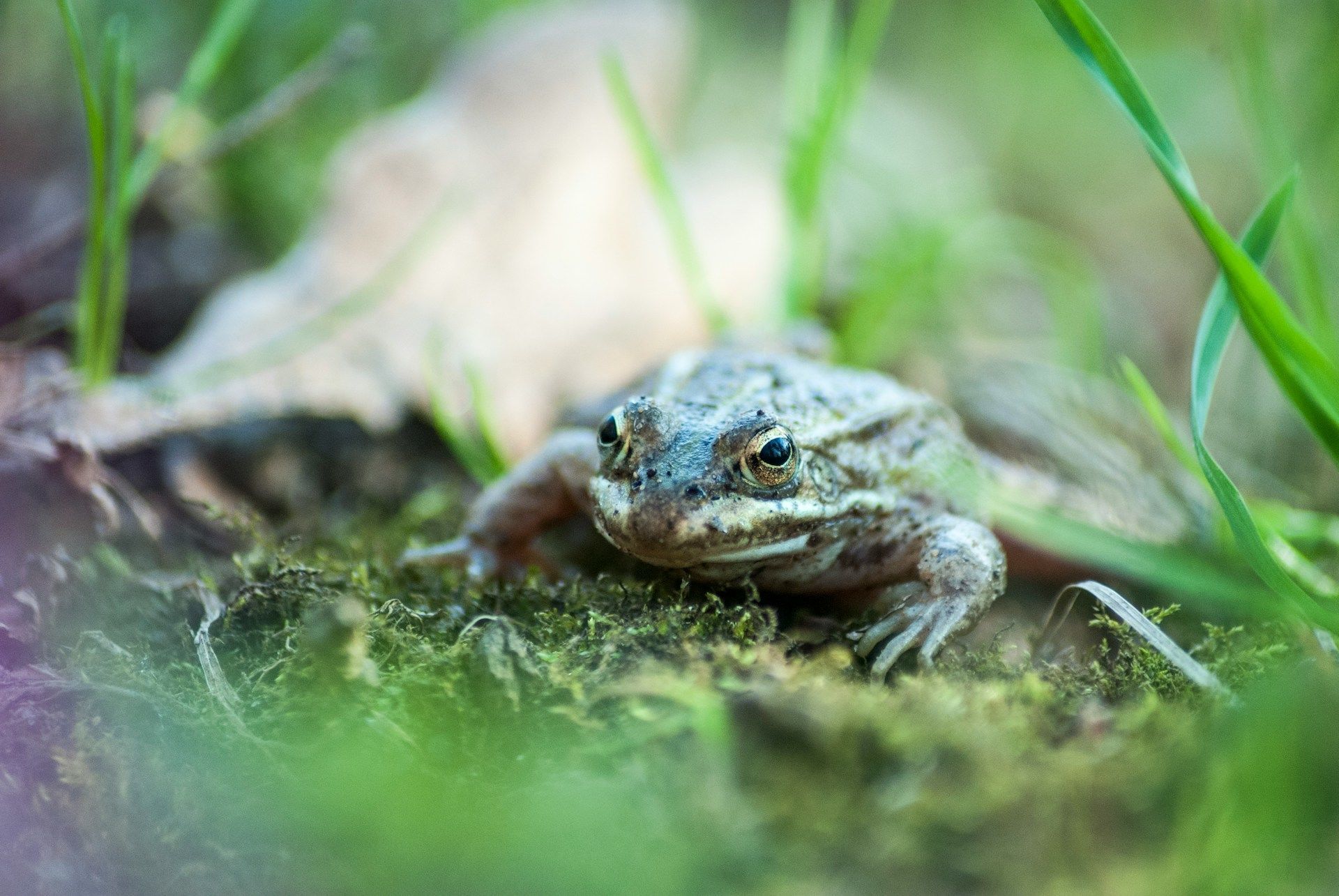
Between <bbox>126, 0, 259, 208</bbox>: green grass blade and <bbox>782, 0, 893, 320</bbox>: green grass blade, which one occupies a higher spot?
<bbox>126, 0, 259, 208</bbox>: green grass blade

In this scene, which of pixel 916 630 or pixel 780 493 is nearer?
pixel 916 630

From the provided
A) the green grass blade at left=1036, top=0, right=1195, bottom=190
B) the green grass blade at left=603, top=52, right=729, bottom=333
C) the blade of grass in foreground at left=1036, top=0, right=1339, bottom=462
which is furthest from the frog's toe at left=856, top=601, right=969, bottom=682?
the green grass blade at left=603, top=52, right=729, bottom=333

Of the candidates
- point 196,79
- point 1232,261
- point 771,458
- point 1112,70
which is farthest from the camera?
point 196,79

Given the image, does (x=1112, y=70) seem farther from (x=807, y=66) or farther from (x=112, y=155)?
(x=112, y=155)

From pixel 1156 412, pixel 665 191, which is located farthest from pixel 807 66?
pixel 1156 412

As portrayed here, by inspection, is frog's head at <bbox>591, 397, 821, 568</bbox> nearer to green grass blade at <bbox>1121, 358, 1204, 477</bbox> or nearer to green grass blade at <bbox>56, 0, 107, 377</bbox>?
green grass blade at <bbox>1121, 358, 1204, 477</bbox>

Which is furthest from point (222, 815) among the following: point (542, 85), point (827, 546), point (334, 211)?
point (542, 85)
